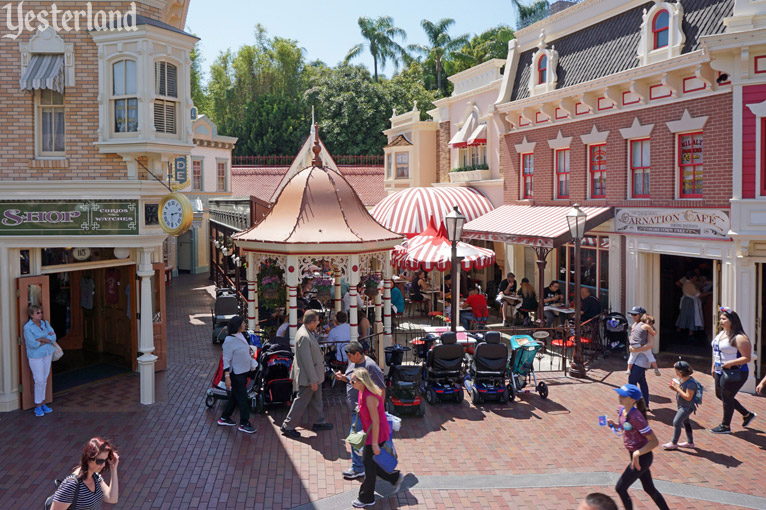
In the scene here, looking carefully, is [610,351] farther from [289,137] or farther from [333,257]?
[289,137]

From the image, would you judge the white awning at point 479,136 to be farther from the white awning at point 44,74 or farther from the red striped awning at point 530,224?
the white awning at point 44,74

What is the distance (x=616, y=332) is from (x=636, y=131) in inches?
188

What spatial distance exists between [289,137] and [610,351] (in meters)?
35.3

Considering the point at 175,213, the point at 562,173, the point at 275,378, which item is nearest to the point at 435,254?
the point at 562,173

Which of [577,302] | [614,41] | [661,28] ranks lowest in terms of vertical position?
[577,302]

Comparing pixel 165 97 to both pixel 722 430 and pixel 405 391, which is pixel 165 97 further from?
pixel 722 430

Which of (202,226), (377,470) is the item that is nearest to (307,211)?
(377,470)

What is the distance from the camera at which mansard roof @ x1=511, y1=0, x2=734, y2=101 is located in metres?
13.8

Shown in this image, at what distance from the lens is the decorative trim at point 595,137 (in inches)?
663

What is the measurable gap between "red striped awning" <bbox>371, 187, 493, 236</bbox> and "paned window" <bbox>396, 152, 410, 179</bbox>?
5150 mm

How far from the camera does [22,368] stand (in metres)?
11.3

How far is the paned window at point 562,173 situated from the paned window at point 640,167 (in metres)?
2.63

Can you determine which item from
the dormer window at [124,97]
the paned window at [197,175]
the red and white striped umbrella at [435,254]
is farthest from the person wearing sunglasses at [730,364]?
the paned window at [197,175]

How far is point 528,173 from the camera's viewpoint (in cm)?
2058
